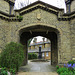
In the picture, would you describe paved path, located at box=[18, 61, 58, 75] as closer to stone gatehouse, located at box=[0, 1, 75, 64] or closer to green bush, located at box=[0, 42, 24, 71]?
green bush, located at box=[0, 42, 24, 71]

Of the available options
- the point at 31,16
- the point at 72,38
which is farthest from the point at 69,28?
the point at 31,16

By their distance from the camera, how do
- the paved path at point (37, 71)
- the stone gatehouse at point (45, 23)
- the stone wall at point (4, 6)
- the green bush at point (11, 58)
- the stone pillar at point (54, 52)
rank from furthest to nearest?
the stone pillar at point (54, 52)
the stone wall at point (4, 6)
the stone gatehouse at point (45, 23)
the paved path at point (37, 71)
the green bush at point (11, 58)

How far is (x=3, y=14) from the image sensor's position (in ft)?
40.8

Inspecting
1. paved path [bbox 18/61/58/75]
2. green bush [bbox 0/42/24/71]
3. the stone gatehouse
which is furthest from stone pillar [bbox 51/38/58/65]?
green bush [bbox 0/42/24/71]

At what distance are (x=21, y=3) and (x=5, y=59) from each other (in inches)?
673

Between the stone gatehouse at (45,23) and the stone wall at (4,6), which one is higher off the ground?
the stone wall at (4,6)

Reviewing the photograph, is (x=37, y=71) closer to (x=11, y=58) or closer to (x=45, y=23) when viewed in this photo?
(x=11, y=58)

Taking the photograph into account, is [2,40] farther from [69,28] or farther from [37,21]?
[69,28]

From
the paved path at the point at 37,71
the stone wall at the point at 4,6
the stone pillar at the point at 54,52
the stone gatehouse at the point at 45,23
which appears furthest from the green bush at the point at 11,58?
the stone pillar at the point at 54,52

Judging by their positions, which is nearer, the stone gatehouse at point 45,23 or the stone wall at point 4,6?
the stone gatehouse at point 45,23

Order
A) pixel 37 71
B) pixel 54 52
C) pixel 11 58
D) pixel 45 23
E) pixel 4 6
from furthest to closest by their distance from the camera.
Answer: pixel 54 52
pixel 4 6
pixel 45 23
pixel 37 71
pixel 11 58

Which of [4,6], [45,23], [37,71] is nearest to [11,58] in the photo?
[37,71]

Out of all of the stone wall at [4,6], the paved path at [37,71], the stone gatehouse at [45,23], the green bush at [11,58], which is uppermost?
the stone wall at [4,6]

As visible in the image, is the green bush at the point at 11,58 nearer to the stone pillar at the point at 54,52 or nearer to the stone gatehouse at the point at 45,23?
the stone gatehouse at the point at 45,23
